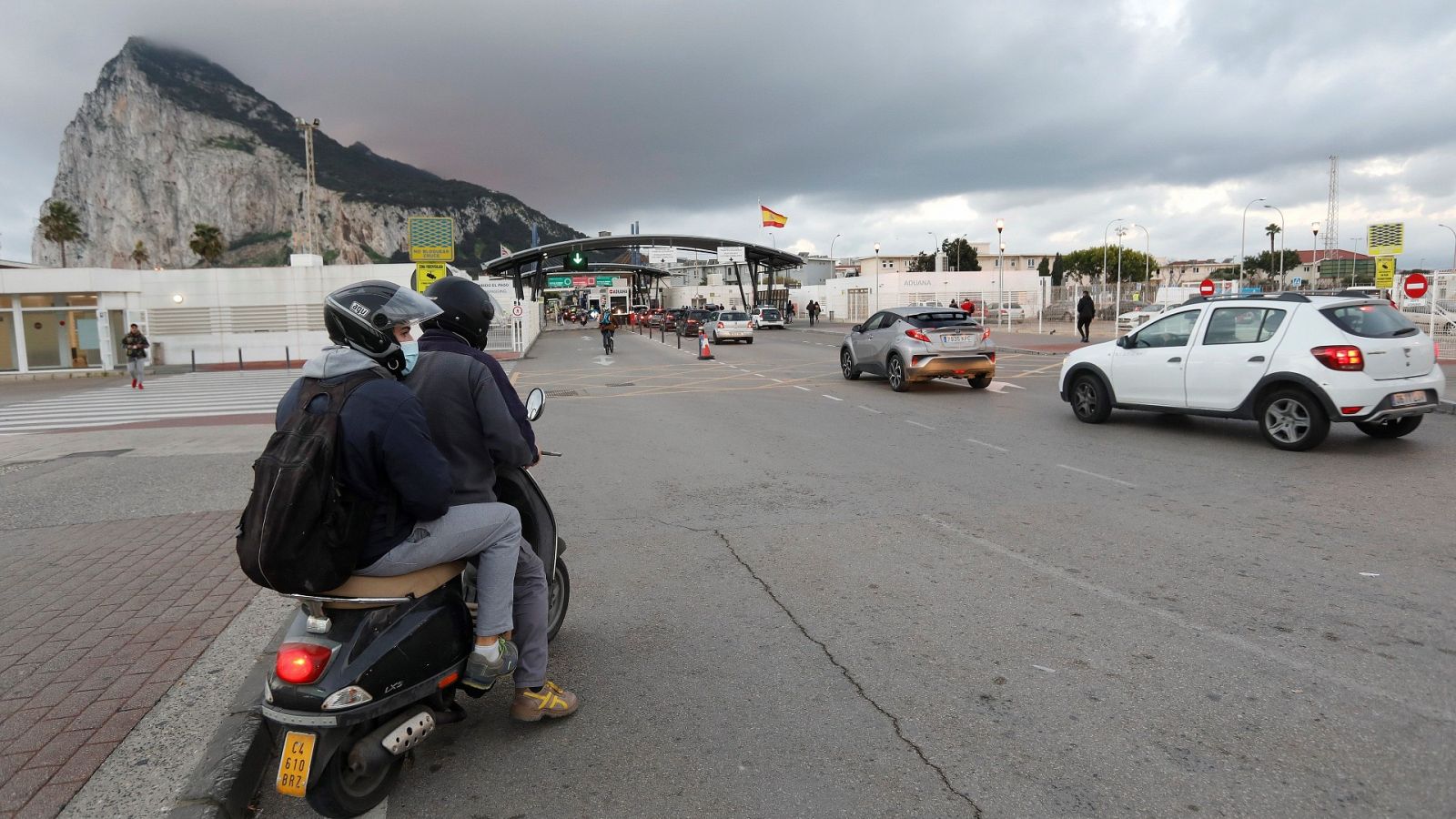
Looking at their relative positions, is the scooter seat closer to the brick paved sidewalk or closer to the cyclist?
the brick paved sidewalk

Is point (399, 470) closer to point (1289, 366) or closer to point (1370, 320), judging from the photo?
point (1289, 366)

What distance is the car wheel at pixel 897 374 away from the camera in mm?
16191

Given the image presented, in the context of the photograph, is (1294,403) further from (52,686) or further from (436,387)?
(52,686)

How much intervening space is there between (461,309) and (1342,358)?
920 centimetres

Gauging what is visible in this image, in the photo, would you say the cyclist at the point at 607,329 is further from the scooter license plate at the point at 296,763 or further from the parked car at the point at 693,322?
the scooter license plate at the point at 296,763

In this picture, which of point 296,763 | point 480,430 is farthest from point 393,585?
point 480,430

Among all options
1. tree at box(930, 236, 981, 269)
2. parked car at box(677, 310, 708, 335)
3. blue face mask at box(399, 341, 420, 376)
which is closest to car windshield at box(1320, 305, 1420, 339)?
blue face mask at box(399, 341, 420, 376)

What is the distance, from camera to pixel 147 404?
61.9 ft

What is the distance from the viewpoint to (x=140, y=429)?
14.0 meters

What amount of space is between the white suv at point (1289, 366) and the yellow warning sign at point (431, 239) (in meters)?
13.3

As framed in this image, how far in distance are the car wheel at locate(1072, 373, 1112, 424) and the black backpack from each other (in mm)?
10675

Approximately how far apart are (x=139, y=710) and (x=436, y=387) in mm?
1932

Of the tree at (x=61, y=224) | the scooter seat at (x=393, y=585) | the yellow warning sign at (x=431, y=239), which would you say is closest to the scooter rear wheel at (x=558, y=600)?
the scooter seat at (x=393, y=585)

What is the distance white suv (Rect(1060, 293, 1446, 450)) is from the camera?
8797 millimetres
